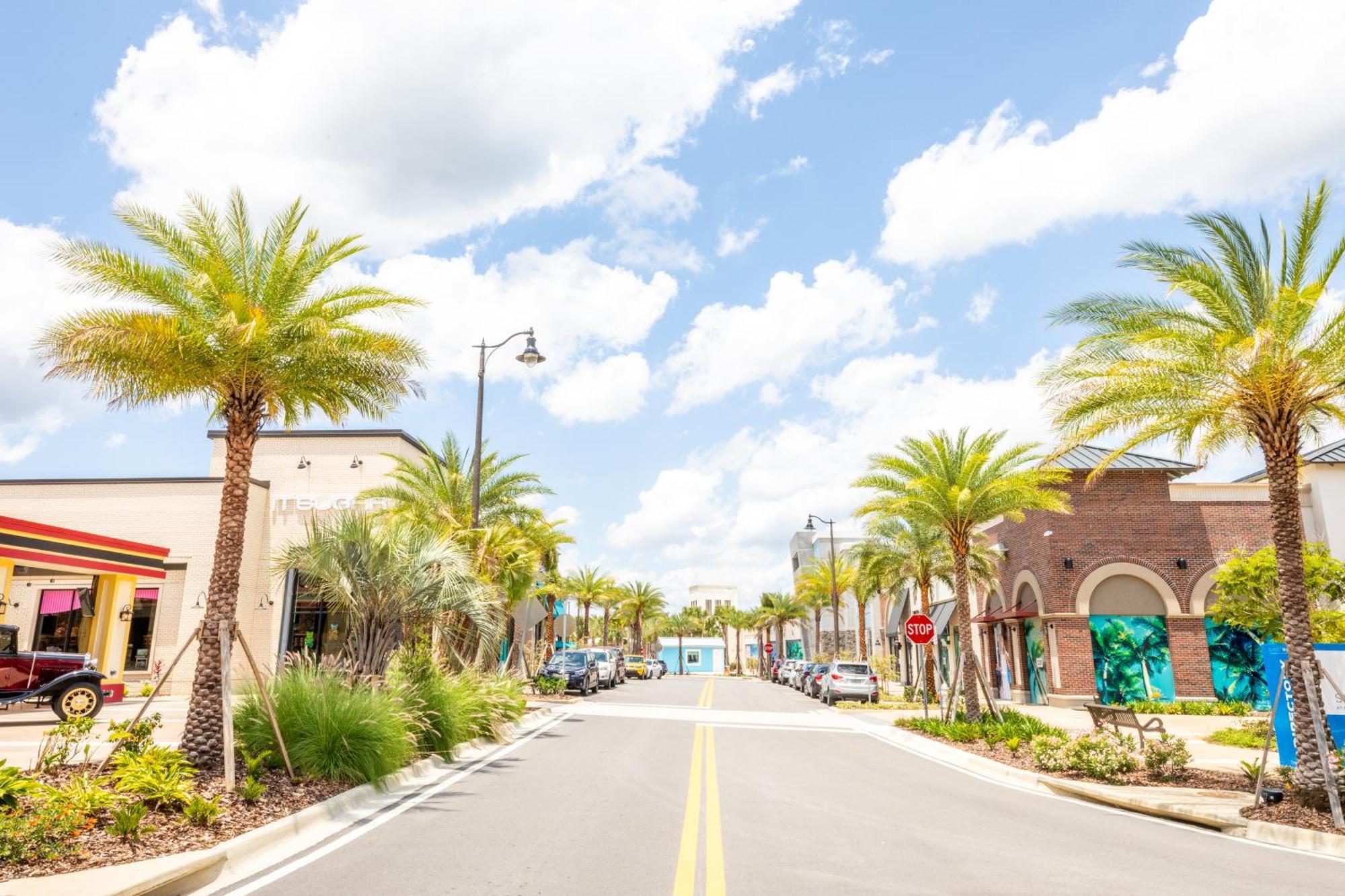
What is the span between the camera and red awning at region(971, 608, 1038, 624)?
31.1m

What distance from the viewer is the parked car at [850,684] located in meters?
32.9

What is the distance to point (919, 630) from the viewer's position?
2072 cm

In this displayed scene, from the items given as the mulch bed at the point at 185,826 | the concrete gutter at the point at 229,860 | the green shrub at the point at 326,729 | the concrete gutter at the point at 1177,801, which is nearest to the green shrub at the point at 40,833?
the mulch bed at the point at 185,826

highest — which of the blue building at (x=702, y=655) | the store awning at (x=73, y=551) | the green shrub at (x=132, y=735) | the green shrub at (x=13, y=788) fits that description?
the store awning at (x=73, y=551)

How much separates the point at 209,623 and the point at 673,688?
34.4 m

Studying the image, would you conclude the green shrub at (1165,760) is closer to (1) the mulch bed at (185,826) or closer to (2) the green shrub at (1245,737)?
(2) the green shrub at (1245,737)

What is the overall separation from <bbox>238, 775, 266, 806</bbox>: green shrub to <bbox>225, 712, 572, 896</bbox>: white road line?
3.72 feet

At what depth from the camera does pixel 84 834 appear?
23.9 feet

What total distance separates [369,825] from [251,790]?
127cm

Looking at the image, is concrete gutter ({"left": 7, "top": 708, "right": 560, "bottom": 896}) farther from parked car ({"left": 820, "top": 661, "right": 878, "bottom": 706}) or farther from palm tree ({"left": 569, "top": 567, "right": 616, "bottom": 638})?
palm tree ({"left": 569, "top": 567, "right": 616, "bottom": 638})

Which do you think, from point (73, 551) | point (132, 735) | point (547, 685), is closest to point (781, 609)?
point (547, 685)

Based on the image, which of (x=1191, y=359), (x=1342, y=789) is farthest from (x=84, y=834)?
(x=1191, y=359)

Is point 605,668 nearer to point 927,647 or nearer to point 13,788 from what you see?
point 927,647

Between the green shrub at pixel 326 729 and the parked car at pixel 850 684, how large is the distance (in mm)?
24311
